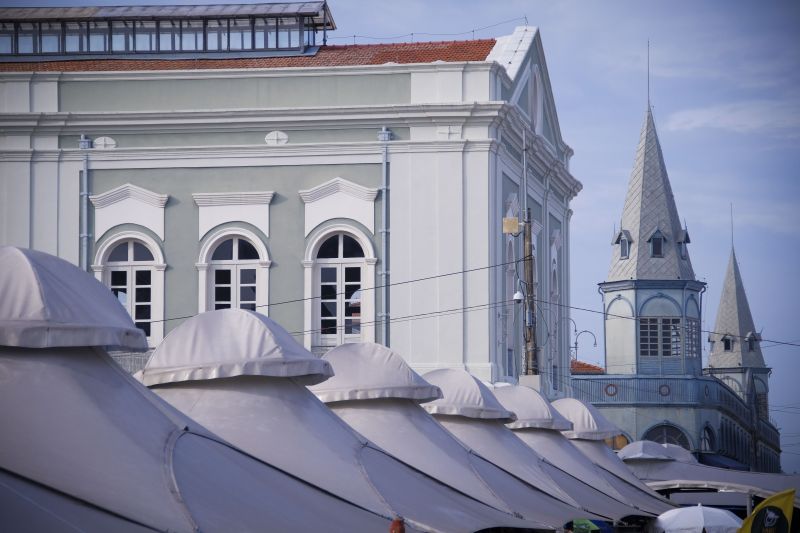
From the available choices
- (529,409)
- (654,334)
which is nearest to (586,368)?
(654,334)

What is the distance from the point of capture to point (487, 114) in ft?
116

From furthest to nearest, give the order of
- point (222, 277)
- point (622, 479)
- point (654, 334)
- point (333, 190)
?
point (654, 334) → point (222, 277) → point (333, 190) → point (622, 479)

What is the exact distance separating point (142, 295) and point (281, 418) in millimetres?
23661

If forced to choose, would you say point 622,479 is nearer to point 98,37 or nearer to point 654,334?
point 98,37

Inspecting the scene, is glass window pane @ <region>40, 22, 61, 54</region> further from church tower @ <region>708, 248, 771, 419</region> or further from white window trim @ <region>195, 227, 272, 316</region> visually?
church tower @ <region>708, 248, 771, 419</region>

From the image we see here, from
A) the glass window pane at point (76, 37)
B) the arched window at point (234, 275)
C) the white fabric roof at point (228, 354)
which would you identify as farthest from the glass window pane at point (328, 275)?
the white fabric roof at point (228, 354)

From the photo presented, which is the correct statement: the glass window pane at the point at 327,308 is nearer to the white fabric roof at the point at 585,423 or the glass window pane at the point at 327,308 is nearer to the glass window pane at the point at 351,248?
the glass window pane at the point at 351,248

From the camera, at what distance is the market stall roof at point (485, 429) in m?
20.1

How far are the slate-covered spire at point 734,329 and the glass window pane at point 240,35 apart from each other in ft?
236

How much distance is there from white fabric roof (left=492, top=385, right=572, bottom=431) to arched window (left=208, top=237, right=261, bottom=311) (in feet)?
39.9

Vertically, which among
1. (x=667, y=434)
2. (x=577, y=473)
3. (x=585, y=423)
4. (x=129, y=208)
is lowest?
(x=667, y=434)

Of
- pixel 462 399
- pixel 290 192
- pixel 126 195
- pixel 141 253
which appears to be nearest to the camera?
pixel 462 399

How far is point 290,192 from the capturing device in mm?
36281

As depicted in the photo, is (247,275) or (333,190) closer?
(333,190)
